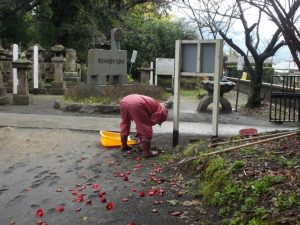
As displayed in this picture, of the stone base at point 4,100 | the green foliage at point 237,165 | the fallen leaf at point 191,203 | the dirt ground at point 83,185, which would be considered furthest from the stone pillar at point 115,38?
the fallen leaf at point 191,203

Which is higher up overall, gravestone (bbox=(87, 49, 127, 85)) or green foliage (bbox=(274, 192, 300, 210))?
gravestone (bbox=(87, 49, 127, 85))

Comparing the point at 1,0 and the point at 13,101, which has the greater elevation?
the point at 1,0

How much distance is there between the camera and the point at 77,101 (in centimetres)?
1358

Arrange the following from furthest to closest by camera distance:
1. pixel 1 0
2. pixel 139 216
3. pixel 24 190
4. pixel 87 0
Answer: pixel 87 0 < pixel 1 0 < pixel 24 190 < pixel 139 216

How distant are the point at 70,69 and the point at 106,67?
7.45 meters

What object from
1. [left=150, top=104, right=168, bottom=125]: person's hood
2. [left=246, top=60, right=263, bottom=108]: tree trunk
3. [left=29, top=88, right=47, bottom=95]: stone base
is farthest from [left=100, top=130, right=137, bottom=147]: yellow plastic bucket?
[left=29, top=88, right=47, bottom=95]: stone base

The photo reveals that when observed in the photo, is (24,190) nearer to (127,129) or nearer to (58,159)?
(58,159)

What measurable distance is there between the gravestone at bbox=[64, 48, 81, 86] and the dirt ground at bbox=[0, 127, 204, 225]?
13.1 m

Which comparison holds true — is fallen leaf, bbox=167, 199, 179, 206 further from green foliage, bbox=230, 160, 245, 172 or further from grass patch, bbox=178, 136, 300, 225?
green foliage, bbox=230, 160, 245, 172

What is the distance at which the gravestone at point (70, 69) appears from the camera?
21.5 meters

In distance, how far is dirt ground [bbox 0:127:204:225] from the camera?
4824 mm

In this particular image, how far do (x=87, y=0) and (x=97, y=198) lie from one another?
21.1 m

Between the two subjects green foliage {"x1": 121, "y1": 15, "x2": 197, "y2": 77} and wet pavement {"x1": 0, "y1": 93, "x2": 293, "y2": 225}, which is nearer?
wet pavement {"x1": 0, "y1": 93, "x2": 293, "y2": 225}

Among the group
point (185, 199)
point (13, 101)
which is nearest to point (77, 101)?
point (13, 101)
